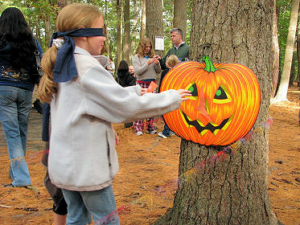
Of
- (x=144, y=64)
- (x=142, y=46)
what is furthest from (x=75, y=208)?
(x=142, y=46)

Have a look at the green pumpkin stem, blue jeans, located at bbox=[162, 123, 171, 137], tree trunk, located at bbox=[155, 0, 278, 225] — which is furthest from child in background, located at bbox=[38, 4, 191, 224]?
blue jeans, located at bbox=[162, 123, 171, 137]

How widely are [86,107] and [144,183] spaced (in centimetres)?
239

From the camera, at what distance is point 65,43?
1599 mm

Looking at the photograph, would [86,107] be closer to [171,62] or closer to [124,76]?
[171,62]

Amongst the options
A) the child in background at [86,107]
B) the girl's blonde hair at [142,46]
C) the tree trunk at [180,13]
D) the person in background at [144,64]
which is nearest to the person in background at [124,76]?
the person in background at [144,64]

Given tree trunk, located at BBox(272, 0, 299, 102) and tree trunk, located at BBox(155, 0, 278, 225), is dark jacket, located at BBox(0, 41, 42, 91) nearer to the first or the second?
tree trunk, located at BBox(155, 0, 278, 225)

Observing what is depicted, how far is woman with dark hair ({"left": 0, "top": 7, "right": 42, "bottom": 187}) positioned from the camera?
3.16m

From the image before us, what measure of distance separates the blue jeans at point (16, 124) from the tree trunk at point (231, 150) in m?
2.09

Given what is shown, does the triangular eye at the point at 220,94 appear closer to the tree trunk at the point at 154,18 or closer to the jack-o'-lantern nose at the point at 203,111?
the jack-o'-lantern nose at the point at 203,111

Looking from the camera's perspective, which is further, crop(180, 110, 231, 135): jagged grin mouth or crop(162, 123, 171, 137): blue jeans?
crop(162, 123, 171, 137): blue jeans

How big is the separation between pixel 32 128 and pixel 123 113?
6.20 meters

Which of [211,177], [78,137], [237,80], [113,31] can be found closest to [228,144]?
→ [211,177]

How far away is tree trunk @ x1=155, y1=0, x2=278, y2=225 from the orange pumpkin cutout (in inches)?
4.0

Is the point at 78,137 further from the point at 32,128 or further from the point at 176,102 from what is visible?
the point at 32,128
